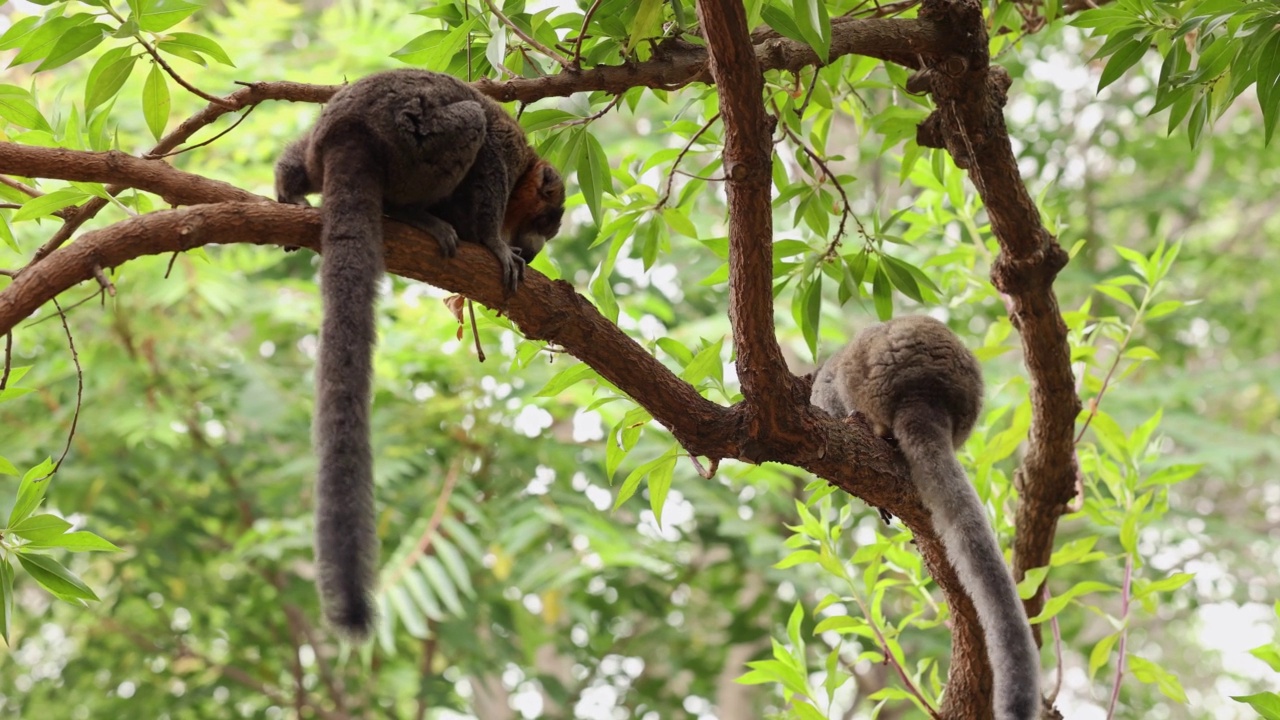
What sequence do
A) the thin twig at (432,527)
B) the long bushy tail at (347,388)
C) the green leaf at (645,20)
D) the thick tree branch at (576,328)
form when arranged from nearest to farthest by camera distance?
the long bushy tail at (347,388) < the thick tree branch at (576,328) < the green leaf at (645,20) < the thin twig at (432,527)

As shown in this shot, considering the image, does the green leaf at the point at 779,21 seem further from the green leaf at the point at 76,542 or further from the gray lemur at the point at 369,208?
the green leaf at the point at 76,542

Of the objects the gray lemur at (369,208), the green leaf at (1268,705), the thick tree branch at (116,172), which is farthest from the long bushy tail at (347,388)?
the green leaf at (1268,705)

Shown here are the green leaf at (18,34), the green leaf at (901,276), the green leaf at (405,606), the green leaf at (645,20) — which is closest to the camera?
the green leaf at (18,34)

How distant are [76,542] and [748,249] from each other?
1986 mm

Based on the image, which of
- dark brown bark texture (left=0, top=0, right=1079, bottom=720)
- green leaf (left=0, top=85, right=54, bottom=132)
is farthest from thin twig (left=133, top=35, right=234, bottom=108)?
green leaf (left=0, top=85, right=54, bottom=132)

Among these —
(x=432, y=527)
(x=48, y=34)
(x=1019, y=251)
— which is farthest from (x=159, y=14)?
(x=432, y=527)

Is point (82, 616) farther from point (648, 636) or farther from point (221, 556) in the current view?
point (648, 636)

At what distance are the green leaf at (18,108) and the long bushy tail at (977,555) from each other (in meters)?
3.03

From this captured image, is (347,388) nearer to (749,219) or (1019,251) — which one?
(749,219)

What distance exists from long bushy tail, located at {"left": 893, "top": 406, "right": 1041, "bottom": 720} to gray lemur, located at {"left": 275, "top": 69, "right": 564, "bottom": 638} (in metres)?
1.60

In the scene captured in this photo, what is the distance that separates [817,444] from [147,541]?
18.1 feet

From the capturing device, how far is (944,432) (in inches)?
164

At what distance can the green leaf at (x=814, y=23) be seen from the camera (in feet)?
8.33

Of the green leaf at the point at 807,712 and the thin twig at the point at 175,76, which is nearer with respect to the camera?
the thin twig at the point at 175,76
